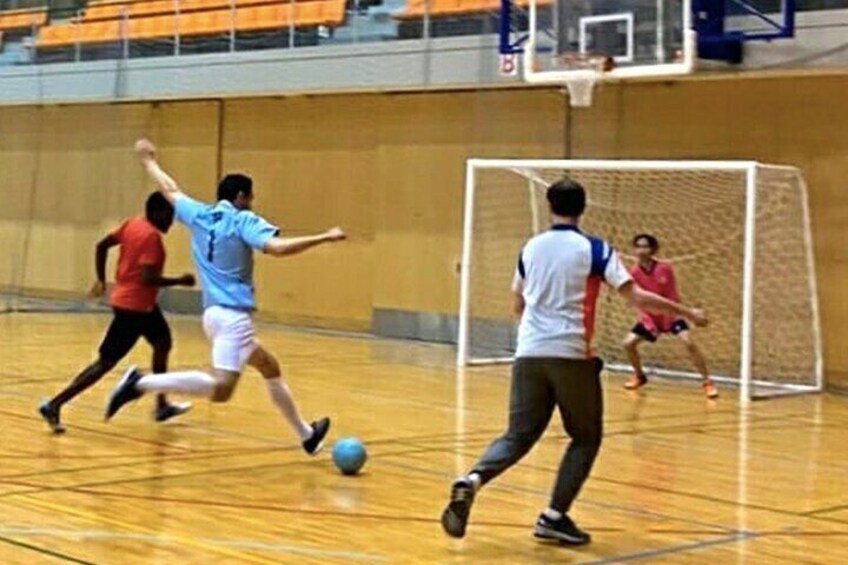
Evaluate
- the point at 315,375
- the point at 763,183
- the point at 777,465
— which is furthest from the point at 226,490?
the point at 763,183

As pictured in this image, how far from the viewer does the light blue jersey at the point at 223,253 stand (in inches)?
359

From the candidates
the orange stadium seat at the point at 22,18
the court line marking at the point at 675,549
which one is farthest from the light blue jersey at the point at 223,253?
the orange stadium seat at the point at 22,18

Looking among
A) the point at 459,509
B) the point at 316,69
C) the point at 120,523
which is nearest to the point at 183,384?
the point at 120,523

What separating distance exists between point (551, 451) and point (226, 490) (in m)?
2.81

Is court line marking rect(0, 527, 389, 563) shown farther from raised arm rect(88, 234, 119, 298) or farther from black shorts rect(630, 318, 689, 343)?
black shorts rect(630, 318, 689, 343)

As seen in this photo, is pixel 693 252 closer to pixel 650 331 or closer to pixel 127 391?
pixel 650 331

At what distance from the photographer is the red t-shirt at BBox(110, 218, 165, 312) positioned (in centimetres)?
1066

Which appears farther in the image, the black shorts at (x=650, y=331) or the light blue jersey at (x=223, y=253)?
the black shorts at (x=650, y=331)

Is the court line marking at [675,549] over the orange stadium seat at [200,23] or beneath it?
beneath

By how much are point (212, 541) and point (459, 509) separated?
115 cm

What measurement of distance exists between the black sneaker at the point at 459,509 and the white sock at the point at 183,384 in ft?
9.19

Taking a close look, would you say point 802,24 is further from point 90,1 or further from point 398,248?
point 90,1

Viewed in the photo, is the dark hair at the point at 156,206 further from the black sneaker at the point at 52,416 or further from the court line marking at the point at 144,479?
the court line marking at the point at 144,479

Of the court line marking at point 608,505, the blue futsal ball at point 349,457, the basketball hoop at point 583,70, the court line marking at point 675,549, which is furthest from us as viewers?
the basketball hoop at point 583,70
